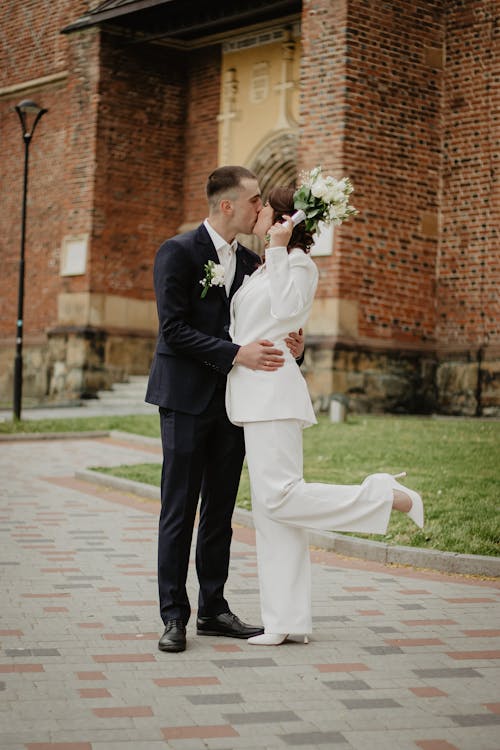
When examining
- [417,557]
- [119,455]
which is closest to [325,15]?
[119,455]

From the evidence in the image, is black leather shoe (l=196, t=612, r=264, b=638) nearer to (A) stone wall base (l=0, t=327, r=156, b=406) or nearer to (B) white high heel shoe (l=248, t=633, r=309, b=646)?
(B) white high heel shoe (l=248, t=633, r=309, b=646)

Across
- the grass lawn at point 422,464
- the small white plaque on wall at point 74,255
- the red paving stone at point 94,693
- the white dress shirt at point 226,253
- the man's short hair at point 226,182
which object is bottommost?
the red paving stone at point 94,693

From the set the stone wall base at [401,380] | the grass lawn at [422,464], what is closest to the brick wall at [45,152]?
the stone wall base at [401,380]

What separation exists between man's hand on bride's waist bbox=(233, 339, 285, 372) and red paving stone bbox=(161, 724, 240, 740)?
5.42 feet

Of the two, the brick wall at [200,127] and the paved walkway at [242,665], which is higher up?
the brick wall at [200,127]

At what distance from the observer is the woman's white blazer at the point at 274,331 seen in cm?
494

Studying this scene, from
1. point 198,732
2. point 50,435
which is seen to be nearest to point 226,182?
point 198,732

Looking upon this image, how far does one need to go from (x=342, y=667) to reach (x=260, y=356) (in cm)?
134

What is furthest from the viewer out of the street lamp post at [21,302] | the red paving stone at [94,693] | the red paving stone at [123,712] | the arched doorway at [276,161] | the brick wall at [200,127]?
the brick wall at [200,127]

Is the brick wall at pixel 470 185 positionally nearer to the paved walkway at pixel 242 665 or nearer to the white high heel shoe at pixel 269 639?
the paved walkway at pixel 242 665

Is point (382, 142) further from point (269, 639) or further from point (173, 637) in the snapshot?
point (173, 637)

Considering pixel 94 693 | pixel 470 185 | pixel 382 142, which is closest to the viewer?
pixel 94 693

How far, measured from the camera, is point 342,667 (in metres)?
4.69

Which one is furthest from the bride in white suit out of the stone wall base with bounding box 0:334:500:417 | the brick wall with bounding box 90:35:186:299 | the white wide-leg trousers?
the brick wall with bounding box 90:35:186:299
